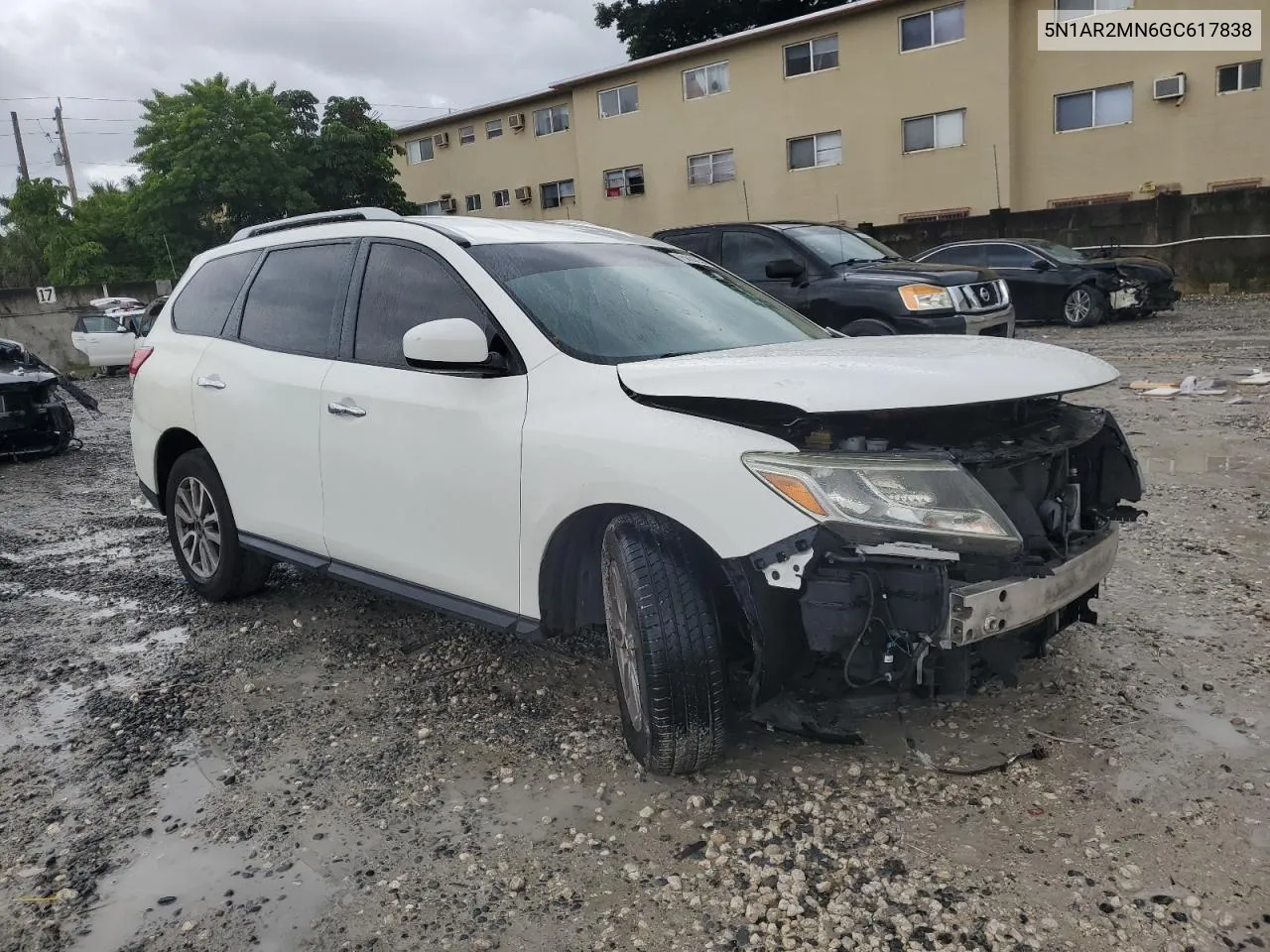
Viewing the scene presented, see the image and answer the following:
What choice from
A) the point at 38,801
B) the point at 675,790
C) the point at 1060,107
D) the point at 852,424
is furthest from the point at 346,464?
the point at 1060,107

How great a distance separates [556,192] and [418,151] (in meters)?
7.81

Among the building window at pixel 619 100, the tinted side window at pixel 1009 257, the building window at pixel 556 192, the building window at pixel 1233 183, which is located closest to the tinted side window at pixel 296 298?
the tinted side window at pixel 1009 257

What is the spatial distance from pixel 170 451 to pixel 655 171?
27858 millimetres

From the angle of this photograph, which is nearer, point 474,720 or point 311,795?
point 311,795

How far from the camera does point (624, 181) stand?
32.1m

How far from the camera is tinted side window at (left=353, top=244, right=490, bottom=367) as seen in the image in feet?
11.8

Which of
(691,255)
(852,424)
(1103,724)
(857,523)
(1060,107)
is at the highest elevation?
(1060,107)

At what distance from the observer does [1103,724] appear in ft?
10.5

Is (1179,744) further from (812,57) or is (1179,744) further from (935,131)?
(812,57)

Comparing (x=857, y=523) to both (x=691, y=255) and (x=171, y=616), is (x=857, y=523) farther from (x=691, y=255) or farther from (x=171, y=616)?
(x=171, y=616)

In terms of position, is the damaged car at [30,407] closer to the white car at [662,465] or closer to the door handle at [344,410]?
the white car at [662,465]

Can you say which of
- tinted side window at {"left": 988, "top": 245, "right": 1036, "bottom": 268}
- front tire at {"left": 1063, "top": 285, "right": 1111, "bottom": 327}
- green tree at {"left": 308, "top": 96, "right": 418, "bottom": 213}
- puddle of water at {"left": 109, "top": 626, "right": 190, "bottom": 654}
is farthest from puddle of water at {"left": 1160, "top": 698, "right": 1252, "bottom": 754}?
green tree at {"left": 308, "top": 96, "right": 418, "bottom": 213}

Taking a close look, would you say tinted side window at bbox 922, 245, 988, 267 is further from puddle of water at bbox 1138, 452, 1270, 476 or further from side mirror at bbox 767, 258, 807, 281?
puddle of water at bbox 1138, 452, 1270, 476

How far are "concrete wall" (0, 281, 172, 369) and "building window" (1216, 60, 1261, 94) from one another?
26425mm
